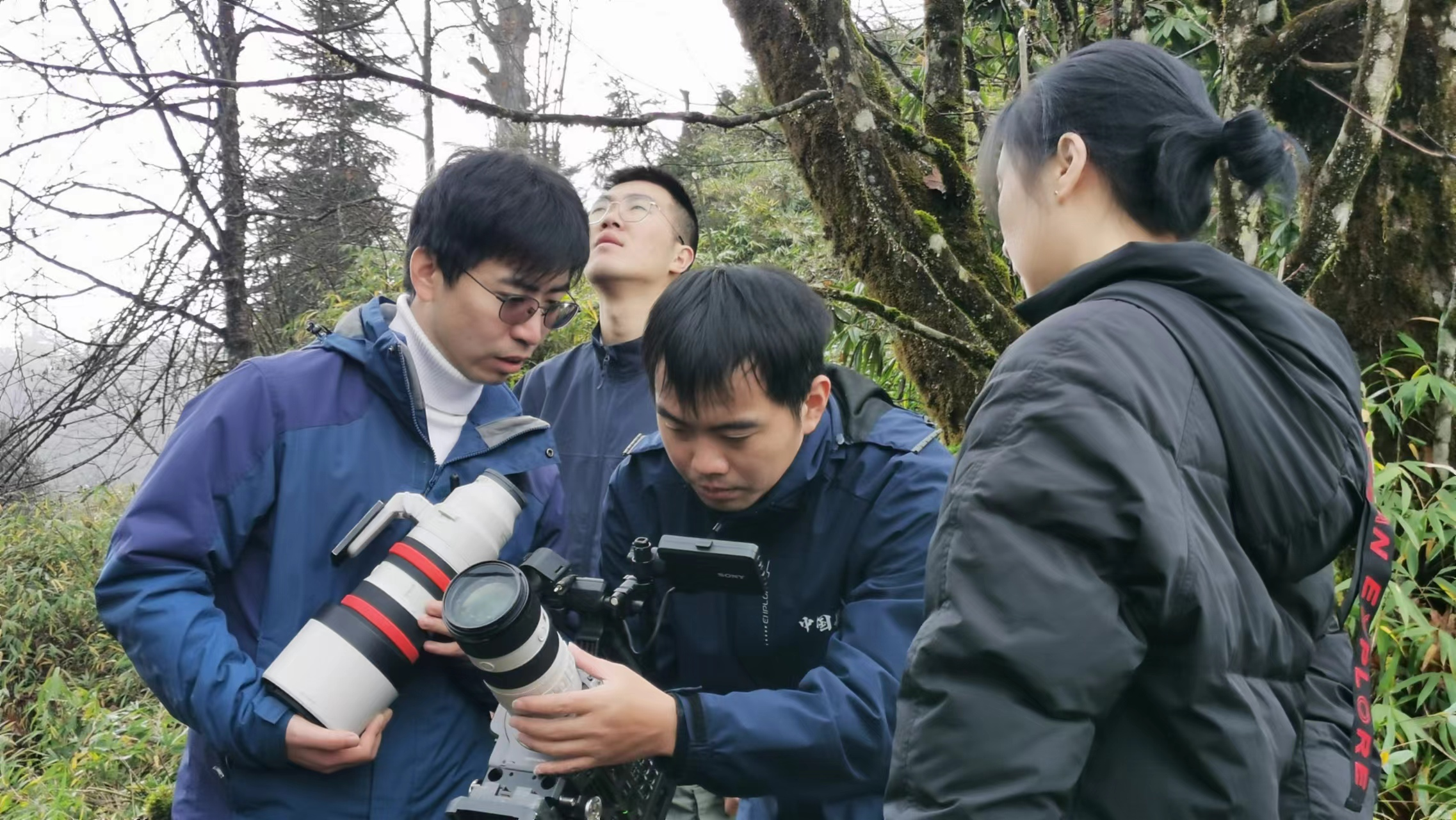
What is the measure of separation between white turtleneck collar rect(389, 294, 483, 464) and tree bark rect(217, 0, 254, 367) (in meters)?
4.32

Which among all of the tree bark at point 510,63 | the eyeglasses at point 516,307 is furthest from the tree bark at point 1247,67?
the tree bark at point 510,63

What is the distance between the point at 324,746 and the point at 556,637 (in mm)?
425

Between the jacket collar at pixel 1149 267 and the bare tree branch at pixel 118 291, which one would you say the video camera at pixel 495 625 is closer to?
the jacket collar at pixel 1149 267

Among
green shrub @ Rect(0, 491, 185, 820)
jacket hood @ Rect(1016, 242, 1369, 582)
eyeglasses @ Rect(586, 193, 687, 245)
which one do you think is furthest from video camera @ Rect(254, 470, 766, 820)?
green shrub @ Rect(0, 491, 185, 820)

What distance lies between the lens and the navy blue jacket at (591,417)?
2740 mm

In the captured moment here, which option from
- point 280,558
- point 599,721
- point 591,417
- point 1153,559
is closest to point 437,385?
point 280,558

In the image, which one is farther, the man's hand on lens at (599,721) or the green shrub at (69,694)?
the green shrub at (69,694)

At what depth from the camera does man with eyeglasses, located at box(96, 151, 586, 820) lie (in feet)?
5.38

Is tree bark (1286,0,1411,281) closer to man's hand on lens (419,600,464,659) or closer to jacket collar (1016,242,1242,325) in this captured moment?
jacket collar (1016,242,1242,325)

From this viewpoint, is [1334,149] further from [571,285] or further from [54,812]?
[54,812]

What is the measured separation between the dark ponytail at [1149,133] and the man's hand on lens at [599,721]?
975 mm

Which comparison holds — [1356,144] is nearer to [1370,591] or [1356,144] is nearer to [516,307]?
[1370,591]

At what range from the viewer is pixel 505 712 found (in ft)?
5.29

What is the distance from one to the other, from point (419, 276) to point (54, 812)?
352 cm
